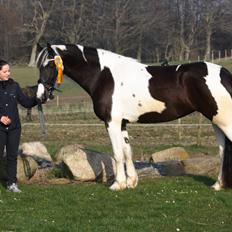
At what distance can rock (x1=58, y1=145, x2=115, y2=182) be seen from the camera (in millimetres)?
9711

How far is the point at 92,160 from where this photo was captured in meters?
9.84

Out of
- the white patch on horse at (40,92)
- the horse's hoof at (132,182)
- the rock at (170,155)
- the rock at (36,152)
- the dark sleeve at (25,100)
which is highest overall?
the white patch on horse at (40,92)

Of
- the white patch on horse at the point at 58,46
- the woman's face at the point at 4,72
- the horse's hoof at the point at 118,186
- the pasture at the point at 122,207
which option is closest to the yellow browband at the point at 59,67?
the white patch on horse at the point at 58,46

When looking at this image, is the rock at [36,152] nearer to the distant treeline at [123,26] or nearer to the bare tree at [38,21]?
the distant treeline at [123,26]

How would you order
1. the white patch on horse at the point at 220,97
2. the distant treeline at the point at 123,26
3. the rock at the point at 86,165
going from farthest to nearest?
the distant treeline at the point at 123,26 < the rock at the point at 86,165 < the white patch on horse at the point at 220,97

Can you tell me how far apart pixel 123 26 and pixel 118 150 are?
51476 millimetres

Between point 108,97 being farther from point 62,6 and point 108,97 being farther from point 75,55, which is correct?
point 62,6

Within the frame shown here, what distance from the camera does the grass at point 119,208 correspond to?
6.74m

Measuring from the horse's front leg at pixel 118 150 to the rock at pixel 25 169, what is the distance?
1732 millimetres

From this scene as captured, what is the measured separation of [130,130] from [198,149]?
457cm

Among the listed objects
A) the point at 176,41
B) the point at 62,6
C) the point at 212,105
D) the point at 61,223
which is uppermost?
the point at 212,105

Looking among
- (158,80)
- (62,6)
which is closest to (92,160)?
(158,80)

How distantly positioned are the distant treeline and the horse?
47.4 metres

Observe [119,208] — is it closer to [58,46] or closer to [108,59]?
[108,59]
